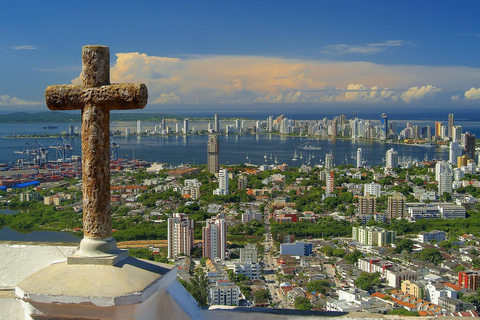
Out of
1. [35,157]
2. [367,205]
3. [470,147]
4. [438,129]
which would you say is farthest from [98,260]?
[438,129]

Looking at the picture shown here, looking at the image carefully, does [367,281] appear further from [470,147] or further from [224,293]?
[470,147]

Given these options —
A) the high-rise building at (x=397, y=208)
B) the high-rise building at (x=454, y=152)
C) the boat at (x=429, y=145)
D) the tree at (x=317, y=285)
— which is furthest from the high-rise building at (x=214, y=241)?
the boat at (x=429, y=145)

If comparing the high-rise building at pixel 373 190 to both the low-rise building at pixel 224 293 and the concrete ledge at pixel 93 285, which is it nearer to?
the low-rise building at pixel 224 293

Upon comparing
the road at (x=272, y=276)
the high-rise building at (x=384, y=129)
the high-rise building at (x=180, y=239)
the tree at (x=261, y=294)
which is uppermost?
the high-rise building at (x=384, y=129)

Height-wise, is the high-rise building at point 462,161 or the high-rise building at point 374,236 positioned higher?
the high-rise building at point 462,161

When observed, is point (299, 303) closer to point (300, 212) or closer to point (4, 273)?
point (4, 273)

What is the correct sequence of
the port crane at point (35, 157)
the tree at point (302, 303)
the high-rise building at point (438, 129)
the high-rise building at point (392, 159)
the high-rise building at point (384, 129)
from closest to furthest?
the tree at point (302, 303) < the port crane at point (35, 157) < the high-rise building at point (392, 159) < the high-rise building at point (438, 129) < the high-rise building at point (384, 129)

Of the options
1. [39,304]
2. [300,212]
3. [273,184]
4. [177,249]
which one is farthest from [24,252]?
[273,184]
